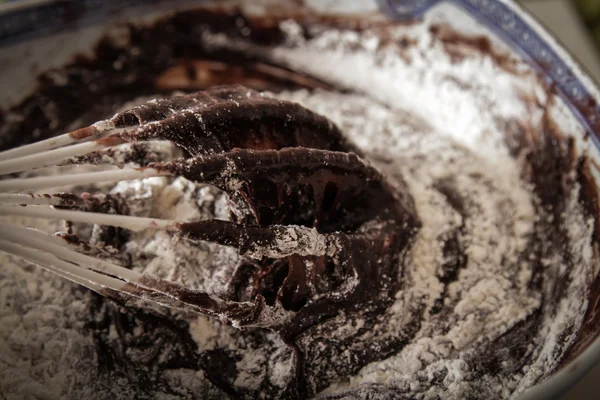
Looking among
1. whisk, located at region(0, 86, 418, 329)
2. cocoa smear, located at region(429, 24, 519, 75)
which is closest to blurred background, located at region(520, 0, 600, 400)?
cocoa smear, located at region(429, 24, 519, 75)

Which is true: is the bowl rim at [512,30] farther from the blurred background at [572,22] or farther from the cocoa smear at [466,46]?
the blurred background at [572,22]

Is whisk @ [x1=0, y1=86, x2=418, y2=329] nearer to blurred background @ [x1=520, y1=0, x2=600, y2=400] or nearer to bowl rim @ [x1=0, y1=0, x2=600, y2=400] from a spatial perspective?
bowl rim @ [x1=0, y1=0, x2=600, y2=400]

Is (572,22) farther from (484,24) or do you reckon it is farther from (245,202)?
(245,202)

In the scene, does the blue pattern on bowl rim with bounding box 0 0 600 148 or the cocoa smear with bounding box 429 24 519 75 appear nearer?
the blue pattern on bowl rim with bounding box 0 0 600 148

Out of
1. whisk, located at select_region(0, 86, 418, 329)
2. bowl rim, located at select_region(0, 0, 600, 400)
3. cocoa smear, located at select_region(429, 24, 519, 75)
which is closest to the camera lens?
whisk, located at select_region(0, 86, 418, 329)

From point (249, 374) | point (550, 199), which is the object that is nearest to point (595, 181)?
point (550, 199)
